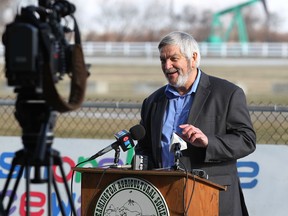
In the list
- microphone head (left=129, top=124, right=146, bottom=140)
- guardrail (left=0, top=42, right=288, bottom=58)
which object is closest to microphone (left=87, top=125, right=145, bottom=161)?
microphone head (left=129, top=124, right=146, bottom=140)

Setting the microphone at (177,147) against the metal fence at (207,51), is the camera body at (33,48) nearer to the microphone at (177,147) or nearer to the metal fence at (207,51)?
the microphone at (177,147)

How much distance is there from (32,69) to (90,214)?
1.47 meters

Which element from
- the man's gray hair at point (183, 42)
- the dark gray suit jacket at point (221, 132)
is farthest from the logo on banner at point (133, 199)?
the man's gray hair at point (183, 42)

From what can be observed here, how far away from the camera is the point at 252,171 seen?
319 inches

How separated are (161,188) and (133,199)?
0.62 ft

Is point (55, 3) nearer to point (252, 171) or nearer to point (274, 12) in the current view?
point (252, 171)

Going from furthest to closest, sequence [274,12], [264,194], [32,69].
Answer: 1. [274,12]
2. [264,194]
3. [32,69]

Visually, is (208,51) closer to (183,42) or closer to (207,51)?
(207,51)

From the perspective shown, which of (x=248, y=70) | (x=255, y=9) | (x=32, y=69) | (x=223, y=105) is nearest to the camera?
(x=32, y=69)

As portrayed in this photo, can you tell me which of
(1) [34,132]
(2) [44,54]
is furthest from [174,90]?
(2) [44,54]

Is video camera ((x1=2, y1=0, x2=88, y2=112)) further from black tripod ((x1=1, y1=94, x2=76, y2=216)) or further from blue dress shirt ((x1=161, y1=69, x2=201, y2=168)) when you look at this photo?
blue dress shirt ((x1=161, y1=69, x2=201, y2=168))

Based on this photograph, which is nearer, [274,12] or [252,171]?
[252,171]

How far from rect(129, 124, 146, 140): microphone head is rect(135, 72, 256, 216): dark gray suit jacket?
27cm

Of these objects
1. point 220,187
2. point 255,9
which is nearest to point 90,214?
point 220,187
